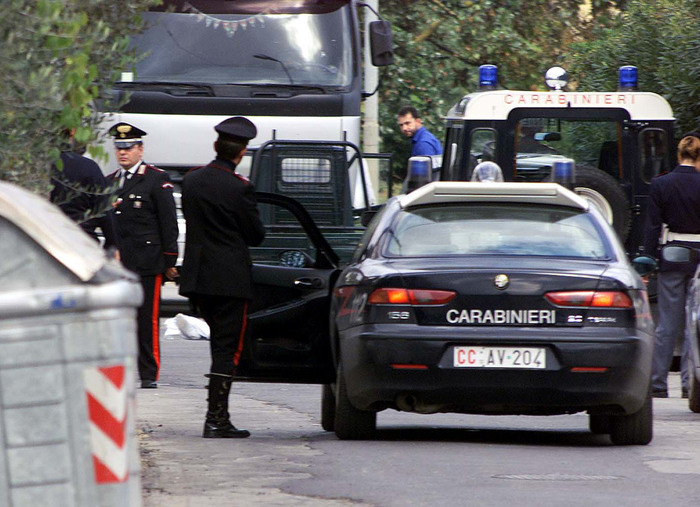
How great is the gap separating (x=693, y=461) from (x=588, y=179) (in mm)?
6057

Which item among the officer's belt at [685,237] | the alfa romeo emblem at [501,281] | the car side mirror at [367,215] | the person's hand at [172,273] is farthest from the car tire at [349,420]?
the officer's belt at [685,237]

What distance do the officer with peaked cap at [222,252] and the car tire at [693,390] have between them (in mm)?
3502

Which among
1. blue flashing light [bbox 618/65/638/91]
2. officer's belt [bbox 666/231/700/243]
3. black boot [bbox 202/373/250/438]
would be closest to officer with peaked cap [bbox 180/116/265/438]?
black boot [bbox 202/373/250/438]

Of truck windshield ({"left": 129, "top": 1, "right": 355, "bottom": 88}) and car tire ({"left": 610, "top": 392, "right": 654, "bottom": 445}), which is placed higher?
truck windshield ({"left": 129, "top": 1, "right": 355, "bottom": 88})

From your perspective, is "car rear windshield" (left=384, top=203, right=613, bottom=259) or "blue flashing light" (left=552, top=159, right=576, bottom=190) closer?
"car rear windshield" (left=384, top=203, right=613, bottom=259)

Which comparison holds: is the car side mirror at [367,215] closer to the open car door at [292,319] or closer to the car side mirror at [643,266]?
the open car door at [292,319]

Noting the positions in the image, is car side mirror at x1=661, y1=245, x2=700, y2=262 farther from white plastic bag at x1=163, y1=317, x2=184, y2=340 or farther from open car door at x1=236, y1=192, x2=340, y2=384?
white plastic bag at x1=163, y1=317, x2=184, y2=340

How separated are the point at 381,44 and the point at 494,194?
812 centimetres

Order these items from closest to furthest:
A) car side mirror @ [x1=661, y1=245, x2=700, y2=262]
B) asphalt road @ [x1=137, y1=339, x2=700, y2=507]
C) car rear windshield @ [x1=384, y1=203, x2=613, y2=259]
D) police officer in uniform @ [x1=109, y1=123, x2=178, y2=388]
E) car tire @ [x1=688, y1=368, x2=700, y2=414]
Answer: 1. asphalt road @ [x1=137, y1=339, x2=700, y2=507]
2. car rear windshield @ [x1=384, y1=203, x2=613, y2=259]
3. car side mirror @ [x1=661, y1=245, x2=700, y2=262]
4. car tire @ [x1=688, y1=368, x2=700, y2=414]
5. police officer in uniform @ [x1=109, y1=123, x2=178, y2=388]

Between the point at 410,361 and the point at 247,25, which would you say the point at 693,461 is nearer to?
the point at 410,361

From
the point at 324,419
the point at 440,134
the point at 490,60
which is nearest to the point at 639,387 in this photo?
the point at 324,419

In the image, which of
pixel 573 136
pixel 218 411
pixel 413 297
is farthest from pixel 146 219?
pixel 573 136

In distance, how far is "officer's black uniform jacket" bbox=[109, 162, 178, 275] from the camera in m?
12.1

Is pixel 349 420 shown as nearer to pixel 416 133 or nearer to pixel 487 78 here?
pixel 487 78
